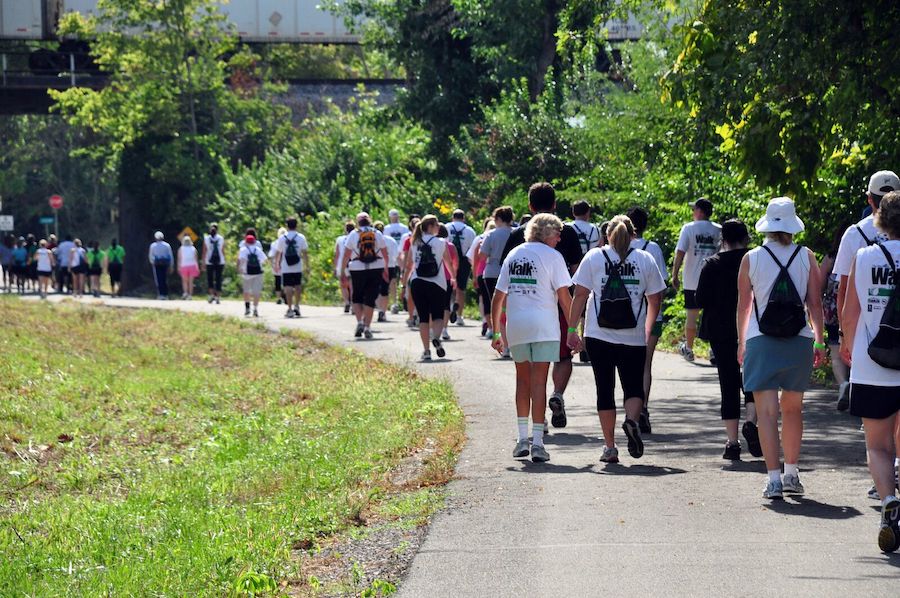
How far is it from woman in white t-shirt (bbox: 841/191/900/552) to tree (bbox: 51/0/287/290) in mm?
39746

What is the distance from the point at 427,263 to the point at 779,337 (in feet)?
31.4

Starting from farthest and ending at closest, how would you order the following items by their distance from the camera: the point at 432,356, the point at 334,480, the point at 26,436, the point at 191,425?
the point at 432,356 < the point at 191,425 < the point at 26,436 < the point at 334,480

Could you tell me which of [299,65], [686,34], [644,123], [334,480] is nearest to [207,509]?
[334,480]

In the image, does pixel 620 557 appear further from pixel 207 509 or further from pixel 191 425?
pixel 191 425

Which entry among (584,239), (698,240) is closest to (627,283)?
(584,239)

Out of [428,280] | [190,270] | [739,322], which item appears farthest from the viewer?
[190,270]

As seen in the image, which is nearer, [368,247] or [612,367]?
[612,367]

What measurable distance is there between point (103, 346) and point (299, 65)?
48.2m

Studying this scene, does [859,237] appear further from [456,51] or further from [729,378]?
[456,51]

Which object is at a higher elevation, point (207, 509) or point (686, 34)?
point (686, 34)

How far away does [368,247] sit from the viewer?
21688 mm

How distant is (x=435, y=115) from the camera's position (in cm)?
3962

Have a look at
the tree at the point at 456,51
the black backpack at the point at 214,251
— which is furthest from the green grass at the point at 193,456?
the tree at the point at 456,51

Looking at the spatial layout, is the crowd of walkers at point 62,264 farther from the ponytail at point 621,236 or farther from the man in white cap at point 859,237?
the man in white cap at point 859,237
